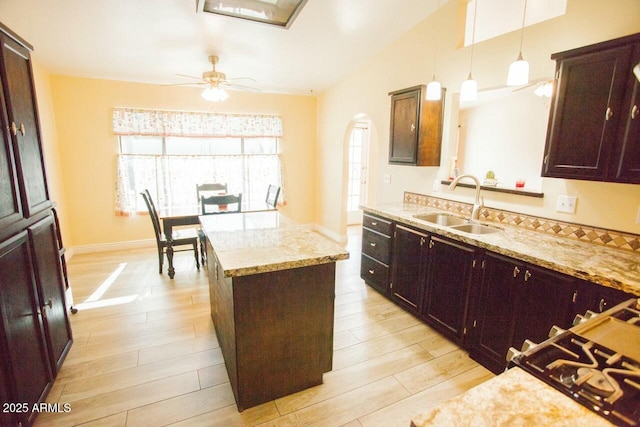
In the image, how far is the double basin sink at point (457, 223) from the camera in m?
2.59

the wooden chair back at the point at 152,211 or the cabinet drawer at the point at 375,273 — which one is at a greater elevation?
the wooden chair back at the point at 152,211

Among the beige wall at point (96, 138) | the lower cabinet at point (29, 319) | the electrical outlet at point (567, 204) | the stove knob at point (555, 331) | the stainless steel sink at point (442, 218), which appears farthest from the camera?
the beige wall at point (96, 138)

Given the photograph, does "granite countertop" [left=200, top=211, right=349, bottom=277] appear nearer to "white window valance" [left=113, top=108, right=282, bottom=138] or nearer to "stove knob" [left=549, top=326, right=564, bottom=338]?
"stove knob" [left=549, top=326, right=564, bottom=338]

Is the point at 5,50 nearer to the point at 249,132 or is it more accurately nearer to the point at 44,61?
the point at 44,61

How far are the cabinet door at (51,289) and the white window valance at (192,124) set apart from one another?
2.83 metres

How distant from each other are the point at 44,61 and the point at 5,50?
9.09 feet

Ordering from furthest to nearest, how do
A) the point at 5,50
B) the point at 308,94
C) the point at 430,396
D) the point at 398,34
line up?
the point at 308,94
the point at 398,34
the point at 430,396
the point at 5,50

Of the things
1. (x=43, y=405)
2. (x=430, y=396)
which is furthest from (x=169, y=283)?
(x=430, y=396)

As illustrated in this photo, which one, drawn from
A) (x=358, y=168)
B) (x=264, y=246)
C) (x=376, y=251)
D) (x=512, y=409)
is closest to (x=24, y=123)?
(x=264, y=246)

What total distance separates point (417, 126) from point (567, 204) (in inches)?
56.0

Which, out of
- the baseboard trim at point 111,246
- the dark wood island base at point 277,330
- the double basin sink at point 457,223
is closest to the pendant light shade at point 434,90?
the double basin sink at point 457,223

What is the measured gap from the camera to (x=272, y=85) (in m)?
4.98

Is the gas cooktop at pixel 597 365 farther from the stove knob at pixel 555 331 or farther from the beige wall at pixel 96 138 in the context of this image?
the beige wall at pixel 96 138

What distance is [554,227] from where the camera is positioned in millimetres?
2268
